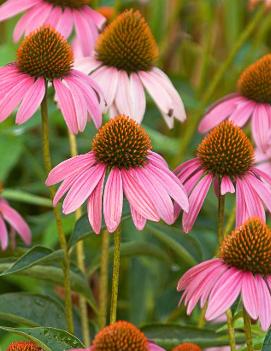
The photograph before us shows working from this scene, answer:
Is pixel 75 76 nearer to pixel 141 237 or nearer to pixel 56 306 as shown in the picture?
pixel 56 306

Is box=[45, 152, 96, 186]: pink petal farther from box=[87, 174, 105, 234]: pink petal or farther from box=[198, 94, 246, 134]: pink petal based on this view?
box=[198, 94, 246, 134]: pink petal

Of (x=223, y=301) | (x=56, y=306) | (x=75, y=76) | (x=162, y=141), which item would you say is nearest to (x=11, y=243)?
(x=56, y=306)

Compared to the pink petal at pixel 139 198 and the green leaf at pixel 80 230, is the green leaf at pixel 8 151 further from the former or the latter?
the pink petal at pixel 139 198

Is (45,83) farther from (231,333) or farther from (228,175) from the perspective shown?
(231,333)

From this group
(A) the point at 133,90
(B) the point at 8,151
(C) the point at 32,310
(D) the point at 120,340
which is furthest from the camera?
(B) the point at 8,151

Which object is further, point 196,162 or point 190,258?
point 190,258

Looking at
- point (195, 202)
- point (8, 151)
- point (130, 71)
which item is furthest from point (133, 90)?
point (8, 151)
